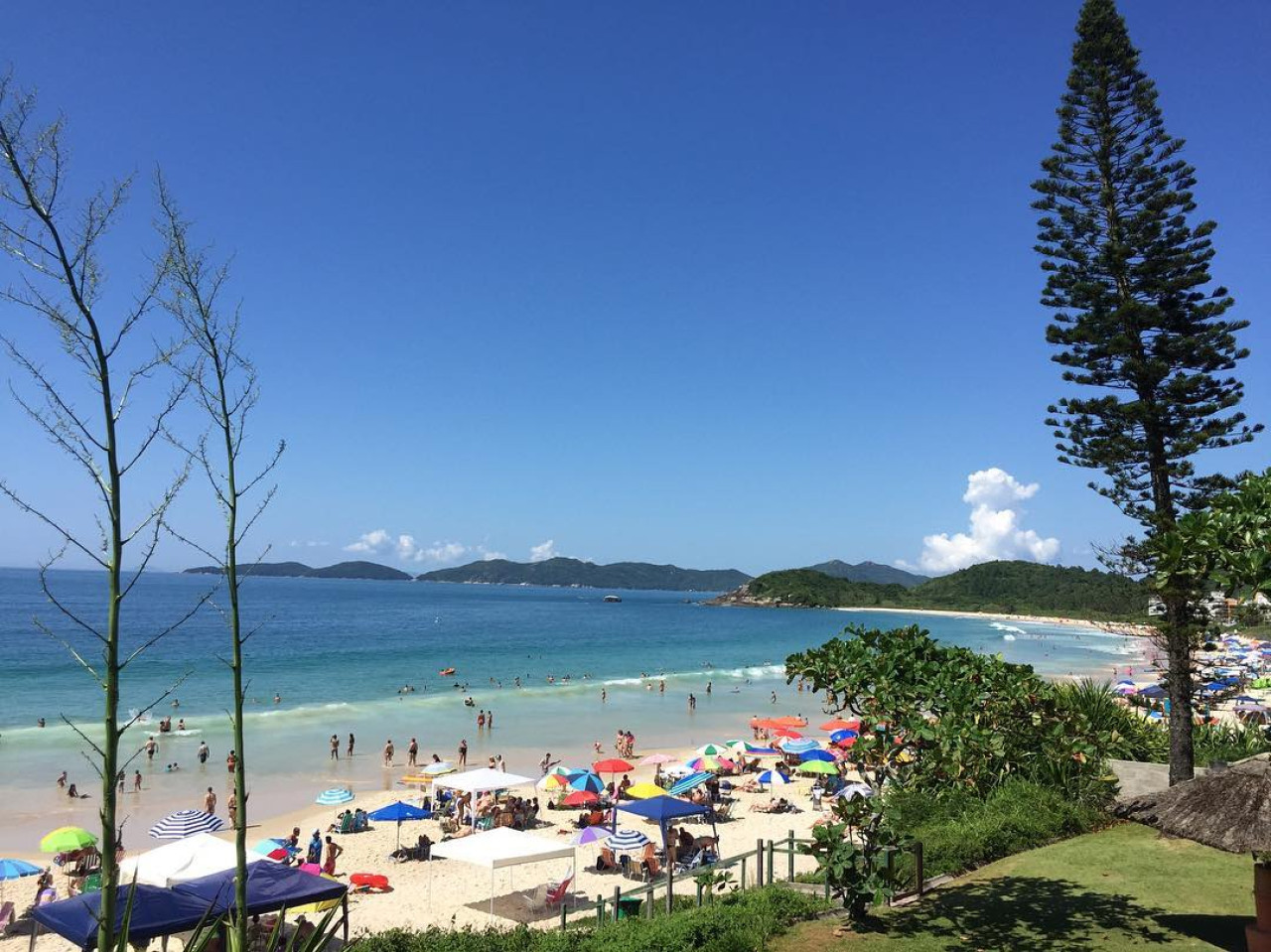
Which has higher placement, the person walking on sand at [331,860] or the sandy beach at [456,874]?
the person walking on sand at [331,860]

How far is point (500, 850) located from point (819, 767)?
10.7 metres

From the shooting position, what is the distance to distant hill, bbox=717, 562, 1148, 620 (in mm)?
126688

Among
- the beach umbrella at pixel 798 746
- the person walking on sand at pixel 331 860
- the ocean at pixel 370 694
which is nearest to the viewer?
the person walking on sand at pixel 331 860

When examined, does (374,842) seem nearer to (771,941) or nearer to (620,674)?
(771,941)

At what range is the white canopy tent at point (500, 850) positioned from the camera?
39.7ft

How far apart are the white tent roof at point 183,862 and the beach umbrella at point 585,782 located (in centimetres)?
972

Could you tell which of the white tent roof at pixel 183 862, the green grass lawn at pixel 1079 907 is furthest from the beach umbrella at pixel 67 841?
the green grass lawn at pixel 1079 907

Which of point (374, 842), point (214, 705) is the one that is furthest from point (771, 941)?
point (214, 705)

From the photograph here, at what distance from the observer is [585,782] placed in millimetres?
19281

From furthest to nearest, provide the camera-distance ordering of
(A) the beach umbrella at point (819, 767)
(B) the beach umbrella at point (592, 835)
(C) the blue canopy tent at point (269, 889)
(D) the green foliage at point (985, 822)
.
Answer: (A) the beach umbrella at point (819, 767), (B) the beach umbrella at point (592, 835), (D) the green foliage at point (985, 822), (C) the blue canopy tent at point (269, 889)

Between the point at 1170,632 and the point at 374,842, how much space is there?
629 inches

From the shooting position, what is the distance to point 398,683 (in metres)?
43.4

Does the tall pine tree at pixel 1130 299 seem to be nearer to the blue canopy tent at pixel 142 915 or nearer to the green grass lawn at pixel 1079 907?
the green grass lawn at pixel 1079 907

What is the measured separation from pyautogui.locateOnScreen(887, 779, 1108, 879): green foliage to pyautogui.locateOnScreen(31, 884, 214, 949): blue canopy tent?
7770mm
